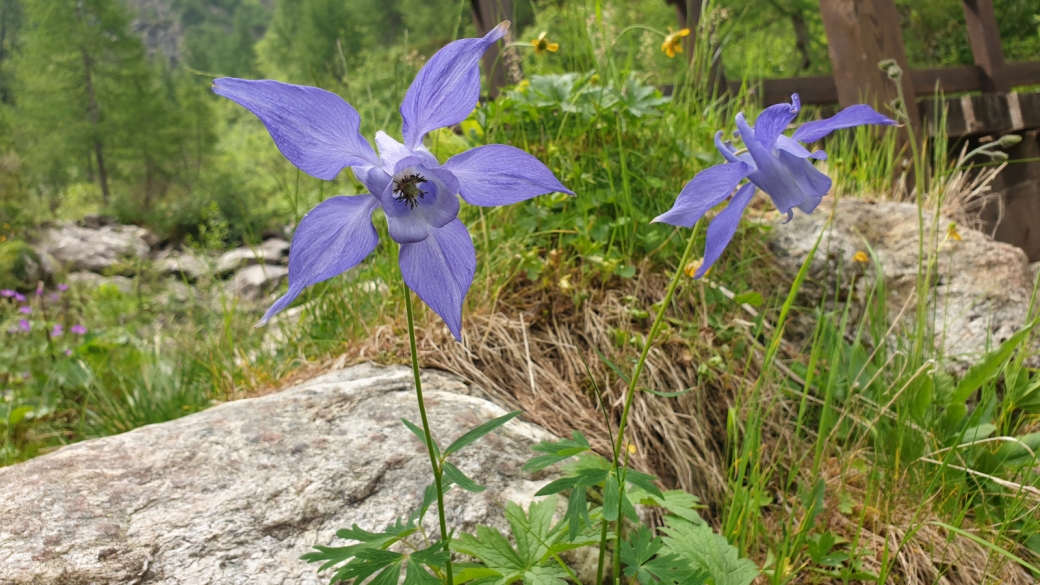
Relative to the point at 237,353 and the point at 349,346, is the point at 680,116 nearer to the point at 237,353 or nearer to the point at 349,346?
the point at 349,346

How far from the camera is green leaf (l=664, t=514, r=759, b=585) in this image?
101 centimetres

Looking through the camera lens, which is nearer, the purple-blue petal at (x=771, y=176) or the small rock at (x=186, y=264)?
the purple-blue petal at (x=771, y=176)

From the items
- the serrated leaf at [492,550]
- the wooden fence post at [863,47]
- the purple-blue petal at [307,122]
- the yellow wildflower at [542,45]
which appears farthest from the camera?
the wooden fence post at [863,47]

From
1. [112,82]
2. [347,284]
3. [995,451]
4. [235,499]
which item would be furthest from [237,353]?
[112,82]

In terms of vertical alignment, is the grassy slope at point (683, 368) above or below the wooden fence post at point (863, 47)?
below

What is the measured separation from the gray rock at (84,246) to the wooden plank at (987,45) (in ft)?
49.0

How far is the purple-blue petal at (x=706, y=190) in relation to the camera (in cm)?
70

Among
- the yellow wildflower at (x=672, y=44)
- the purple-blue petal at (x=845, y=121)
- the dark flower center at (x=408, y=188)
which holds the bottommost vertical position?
the dark flower center at (x=408, y=188)

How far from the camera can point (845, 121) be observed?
720mm

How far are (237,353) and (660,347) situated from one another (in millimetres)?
1684

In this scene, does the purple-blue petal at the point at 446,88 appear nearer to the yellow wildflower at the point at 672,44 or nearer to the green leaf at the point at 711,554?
the green leaf at the point at 711,554

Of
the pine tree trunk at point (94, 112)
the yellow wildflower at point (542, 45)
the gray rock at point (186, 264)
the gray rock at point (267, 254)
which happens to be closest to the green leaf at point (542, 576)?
the yellow wildflower at point (542, 45)

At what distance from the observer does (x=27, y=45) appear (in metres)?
23.3

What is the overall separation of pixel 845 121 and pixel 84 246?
18.4 m
